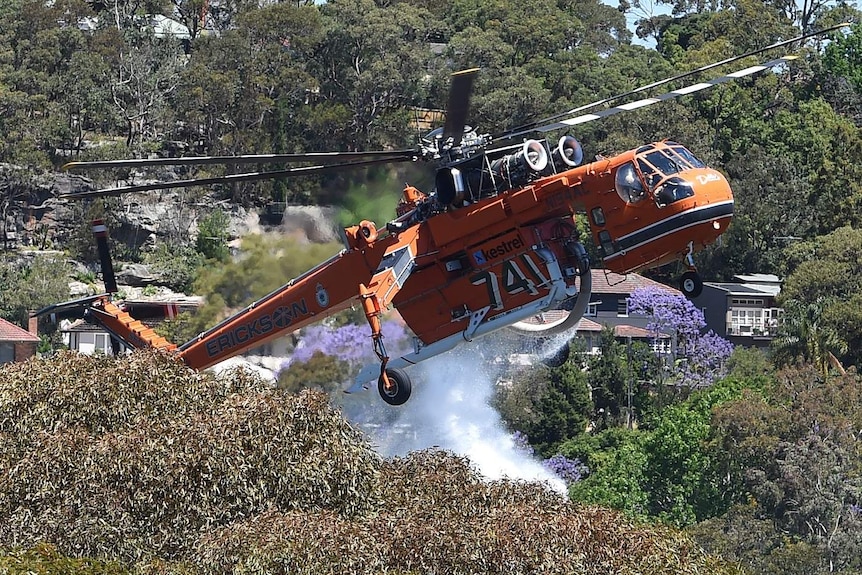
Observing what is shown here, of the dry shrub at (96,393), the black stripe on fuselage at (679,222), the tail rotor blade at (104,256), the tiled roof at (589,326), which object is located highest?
the black stripe on fuselage at (679,222)

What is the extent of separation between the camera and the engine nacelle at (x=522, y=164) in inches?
1112

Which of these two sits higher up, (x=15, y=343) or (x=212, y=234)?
(x=15, y=343)

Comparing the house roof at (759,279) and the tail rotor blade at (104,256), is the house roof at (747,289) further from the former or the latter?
the tail rotor blade at (104,256)

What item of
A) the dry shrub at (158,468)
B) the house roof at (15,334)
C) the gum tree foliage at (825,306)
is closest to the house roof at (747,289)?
the gum tree foliage at (825,306)

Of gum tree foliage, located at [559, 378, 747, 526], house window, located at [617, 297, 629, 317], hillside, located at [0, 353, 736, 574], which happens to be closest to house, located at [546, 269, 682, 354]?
house window, located at [617, 297, 629, 317]

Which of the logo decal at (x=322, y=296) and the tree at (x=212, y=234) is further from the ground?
the logo decal at (x=322, y=296)

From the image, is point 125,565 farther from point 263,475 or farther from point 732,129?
point 732,129

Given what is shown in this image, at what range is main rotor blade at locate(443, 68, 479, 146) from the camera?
25.6m

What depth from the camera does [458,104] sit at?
26.8 meters

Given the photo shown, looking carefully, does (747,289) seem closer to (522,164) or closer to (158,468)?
(522,164)

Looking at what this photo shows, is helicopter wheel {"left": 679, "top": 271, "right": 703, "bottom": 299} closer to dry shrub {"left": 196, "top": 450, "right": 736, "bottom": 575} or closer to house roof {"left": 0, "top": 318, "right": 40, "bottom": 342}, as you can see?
dry shrub {"left": 196, "top": 450, "right": 736, "bottom": 575}

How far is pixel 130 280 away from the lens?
282 feet

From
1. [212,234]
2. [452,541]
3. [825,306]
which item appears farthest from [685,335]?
[452,541]

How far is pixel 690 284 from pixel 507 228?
3233mm
